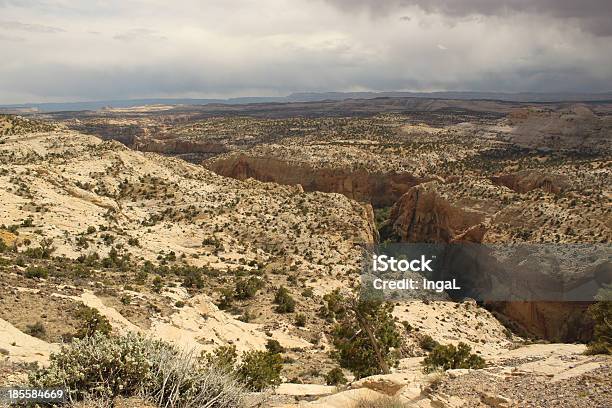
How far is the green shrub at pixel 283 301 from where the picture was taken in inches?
904

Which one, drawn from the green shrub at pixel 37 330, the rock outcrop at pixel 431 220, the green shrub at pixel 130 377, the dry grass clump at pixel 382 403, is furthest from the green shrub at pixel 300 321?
the rock outcrop at pixel 431 220

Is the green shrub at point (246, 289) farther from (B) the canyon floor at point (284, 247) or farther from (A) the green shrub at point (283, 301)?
(A) the green shrub at point (283, 301)

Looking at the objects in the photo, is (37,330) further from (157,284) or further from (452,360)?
(452,360)

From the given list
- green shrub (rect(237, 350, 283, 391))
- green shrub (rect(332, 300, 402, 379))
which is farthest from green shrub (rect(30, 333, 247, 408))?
green shrub (rect(332, 300, 402, 379))

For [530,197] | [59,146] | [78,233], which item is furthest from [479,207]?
[59,146]

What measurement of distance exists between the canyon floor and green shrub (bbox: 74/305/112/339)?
0.42 m

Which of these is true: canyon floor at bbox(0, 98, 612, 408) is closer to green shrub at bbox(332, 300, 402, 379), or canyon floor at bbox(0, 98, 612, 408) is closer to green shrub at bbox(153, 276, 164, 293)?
green shrub at bbox(153, 276, 164, 293)

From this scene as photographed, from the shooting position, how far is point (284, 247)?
111 ft

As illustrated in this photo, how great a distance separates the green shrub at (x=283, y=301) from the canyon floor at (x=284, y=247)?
1.52ft

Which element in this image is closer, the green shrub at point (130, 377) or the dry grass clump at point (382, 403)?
the green shrub at point (130, 377)

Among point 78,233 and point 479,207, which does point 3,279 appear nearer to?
point 78,233

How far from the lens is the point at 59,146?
52.9 meters

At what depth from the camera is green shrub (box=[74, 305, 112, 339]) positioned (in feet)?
44.0

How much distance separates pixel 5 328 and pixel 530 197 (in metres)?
41.3
